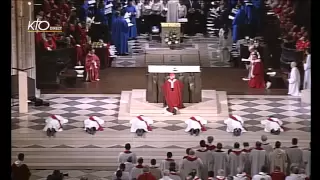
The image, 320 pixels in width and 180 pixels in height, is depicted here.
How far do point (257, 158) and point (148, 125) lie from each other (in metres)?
4.03

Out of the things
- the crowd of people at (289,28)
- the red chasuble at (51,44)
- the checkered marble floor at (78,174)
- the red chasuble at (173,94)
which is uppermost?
the crowd of people at (289,28)

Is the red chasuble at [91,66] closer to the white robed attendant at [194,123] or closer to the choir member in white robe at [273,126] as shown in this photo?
the white robed attendant at [194,123]

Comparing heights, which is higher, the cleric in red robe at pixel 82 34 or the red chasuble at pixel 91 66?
the cleric in red robe at pixel 82 34

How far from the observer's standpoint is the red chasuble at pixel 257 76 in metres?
21.7

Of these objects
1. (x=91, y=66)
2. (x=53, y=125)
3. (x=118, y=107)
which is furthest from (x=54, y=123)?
(x=91, y=66)

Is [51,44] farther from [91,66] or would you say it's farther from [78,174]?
[78,174]

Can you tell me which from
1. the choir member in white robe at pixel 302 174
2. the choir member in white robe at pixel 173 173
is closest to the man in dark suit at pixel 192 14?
the choir member in white robe at pixel 173 173

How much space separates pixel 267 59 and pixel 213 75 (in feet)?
5.74

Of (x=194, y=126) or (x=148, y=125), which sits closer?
(x=194, y=126)

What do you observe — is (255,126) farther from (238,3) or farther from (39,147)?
(238,3)

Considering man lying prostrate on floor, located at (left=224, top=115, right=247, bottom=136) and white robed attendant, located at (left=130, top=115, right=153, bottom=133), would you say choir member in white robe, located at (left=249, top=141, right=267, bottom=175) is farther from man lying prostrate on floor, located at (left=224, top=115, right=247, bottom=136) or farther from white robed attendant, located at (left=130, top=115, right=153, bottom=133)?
white robed attendant, located at (left=130, top=115, right=153, bottom=133)

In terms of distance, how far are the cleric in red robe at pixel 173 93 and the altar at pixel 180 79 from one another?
33 centimetres

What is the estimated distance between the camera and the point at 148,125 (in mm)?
17656
